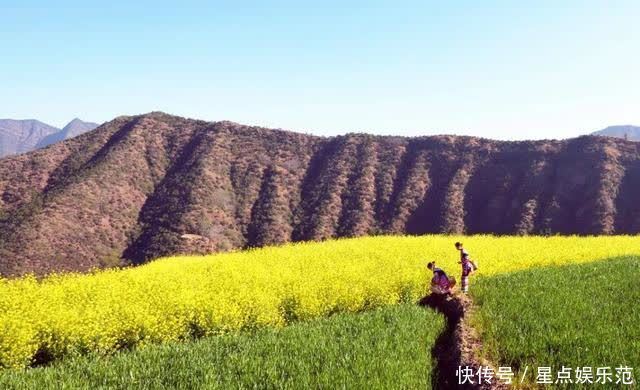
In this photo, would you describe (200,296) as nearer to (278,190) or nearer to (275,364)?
(275,364)

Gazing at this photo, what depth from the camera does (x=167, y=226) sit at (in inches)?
2554

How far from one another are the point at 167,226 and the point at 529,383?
6089 cm

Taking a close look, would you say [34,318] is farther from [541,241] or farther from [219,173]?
[219,173]

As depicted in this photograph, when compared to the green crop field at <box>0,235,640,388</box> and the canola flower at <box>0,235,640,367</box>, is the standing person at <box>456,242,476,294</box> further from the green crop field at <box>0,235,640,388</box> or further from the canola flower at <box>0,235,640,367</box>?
the canola flower at <box>0,235,640,367</box>

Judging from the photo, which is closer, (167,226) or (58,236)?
(58,236)

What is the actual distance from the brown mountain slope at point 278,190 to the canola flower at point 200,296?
40124 millimetres

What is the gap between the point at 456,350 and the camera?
9.69 meters

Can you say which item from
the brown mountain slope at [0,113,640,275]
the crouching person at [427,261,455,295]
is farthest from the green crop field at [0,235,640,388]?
the brown mountain slope at [0,113,640,275]

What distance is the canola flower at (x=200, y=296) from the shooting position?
12.3 meters

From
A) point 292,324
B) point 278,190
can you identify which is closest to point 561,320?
point 292,324

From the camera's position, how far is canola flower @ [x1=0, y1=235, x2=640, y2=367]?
485 inches

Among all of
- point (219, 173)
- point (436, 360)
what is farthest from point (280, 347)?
point (219, 173)

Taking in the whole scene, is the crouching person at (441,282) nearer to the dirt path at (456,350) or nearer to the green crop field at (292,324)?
the green crop field at (292,324)

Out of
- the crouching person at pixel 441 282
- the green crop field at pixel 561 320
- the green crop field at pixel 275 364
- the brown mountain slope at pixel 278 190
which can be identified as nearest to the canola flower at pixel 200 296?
the crouching person at pixel 441 282
